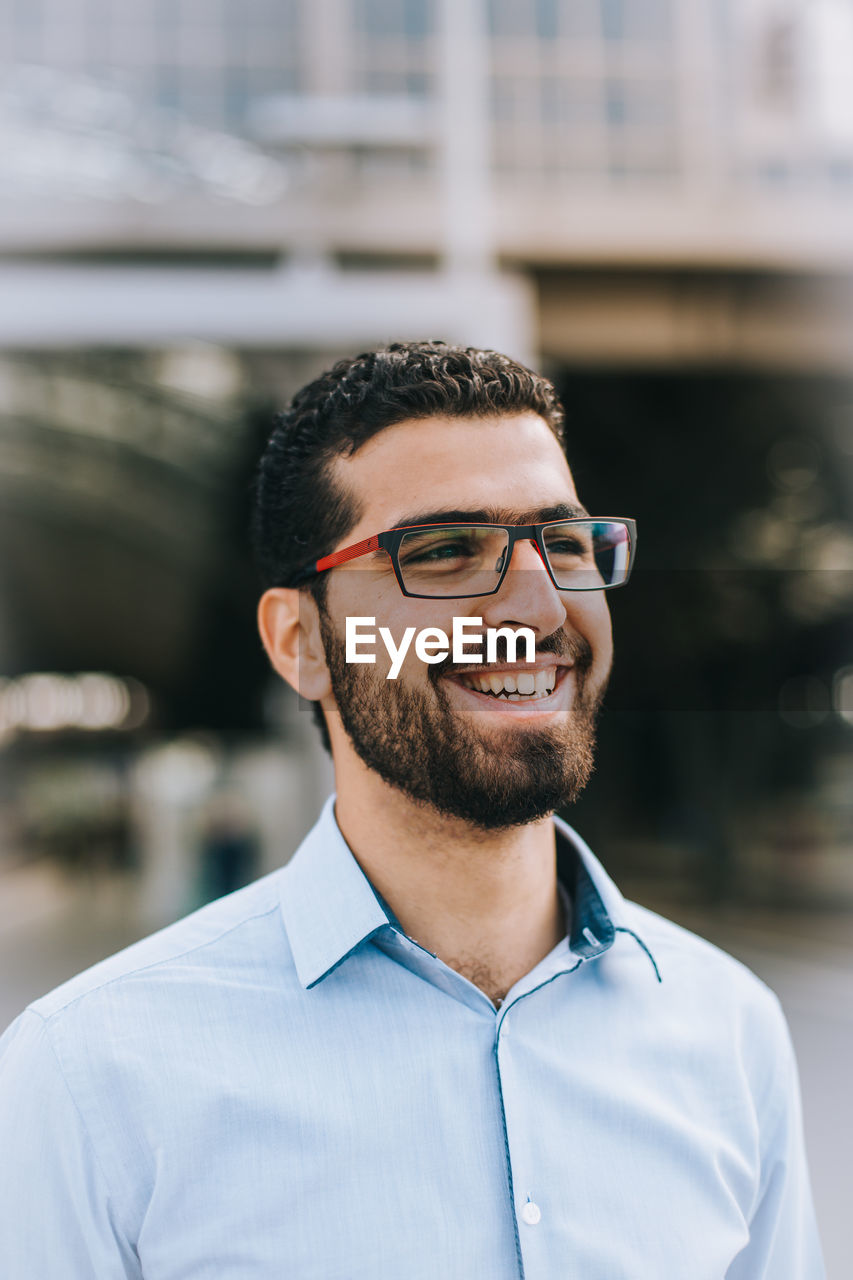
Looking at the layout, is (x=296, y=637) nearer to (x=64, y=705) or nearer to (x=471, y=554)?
(x=471, y=554)

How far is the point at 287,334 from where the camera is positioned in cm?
507

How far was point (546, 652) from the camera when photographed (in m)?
1.36

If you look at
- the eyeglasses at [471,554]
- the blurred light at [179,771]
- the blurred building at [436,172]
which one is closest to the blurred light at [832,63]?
the blurred building at [436,172]

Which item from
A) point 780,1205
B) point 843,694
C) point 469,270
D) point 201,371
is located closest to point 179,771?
point 201,371

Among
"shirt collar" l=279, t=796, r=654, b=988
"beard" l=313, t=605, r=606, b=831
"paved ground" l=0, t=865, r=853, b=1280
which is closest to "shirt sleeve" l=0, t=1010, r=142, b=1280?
"shirt collar" l=279, t=796, r=654, b=988

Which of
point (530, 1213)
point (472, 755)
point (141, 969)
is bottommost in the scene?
point (530, 1213)

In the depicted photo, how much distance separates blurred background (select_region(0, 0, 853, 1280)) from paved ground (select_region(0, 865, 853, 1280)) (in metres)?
0.04

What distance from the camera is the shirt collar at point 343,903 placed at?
52.4 inches

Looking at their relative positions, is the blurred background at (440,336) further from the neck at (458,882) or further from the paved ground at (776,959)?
the neck at (458,882)

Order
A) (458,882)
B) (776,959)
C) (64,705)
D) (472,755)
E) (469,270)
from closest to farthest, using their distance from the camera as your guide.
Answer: (472,755) < (458,882) < (469,270) < (776,959) < (64,705)

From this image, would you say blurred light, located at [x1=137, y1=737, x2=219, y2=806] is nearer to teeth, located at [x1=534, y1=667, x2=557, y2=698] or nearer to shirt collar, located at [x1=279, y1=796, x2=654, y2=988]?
shirt collar, located at [x1=279, y1=796, x2=654, y2=988]

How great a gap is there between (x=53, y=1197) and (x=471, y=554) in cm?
90

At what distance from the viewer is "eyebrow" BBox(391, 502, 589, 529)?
4.44 ft

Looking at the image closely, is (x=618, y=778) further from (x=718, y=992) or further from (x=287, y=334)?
(x=718, y=992)
